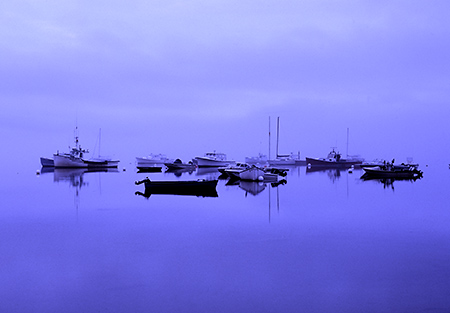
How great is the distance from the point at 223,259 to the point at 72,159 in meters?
74.5

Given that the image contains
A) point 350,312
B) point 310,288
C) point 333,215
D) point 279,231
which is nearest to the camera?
point 350,312

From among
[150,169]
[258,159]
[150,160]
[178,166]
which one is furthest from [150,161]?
[258,159]

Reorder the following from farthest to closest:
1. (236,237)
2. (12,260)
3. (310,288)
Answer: (236,237), (12,260), (310,288)

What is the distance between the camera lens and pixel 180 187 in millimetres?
39062

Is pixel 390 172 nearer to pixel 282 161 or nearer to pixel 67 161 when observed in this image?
pixel 282 161

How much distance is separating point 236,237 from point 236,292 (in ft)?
25.9

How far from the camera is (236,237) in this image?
19781 mm

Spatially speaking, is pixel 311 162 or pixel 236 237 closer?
pixel 236 237

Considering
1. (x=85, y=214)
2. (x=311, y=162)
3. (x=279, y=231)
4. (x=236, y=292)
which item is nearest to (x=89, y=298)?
(x=236, y=292)

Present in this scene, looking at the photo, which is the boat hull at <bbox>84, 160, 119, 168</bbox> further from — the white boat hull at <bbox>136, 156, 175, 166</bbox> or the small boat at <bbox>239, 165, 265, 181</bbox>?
the small boat at <bbox>239, 165, 265, 181</bbox>

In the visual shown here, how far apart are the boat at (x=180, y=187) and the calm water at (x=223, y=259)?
8429 mm

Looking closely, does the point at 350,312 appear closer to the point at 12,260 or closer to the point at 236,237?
the point at 236,237

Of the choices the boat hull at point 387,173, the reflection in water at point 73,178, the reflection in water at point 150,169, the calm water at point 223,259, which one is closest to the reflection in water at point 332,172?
the boat hull at point 387,173

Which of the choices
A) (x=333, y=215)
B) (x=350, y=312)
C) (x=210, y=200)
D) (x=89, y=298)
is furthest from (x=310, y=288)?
(x=210, y=200)
